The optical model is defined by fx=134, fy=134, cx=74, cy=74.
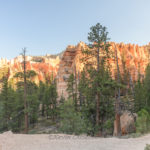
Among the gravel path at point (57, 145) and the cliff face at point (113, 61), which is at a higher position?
the cliff face at point (113, 61)

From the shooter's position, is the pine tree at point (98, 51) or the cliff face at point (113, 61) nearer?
the pine tree at point (98, 51)

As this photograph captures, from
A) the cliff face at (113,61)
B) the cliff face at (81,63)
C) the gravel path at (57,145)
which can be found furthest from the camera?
the cliff face at (113,61)

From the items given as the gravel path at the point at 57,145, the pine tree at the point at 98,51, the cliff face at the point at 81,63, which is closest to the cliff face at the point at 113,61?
the cliff face at the point at 81,63

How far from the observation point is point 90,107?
42.8 feet

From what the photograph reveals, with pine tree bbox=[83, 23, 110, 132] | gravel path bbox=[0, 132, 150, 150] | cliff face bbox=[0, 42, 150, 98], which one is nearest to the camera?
gravel path bbox=[0, 132, 150, 150]

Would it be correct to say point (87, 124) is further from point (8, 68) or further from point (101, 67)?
point (8, 68)

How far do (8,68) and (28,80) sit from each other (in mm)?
80345

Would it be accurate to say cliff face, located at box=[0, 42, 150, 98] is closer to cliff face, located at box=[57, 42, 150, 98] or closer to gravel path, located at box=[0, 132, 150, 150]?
cliff face, located at box=[57, 42, 150, 98]

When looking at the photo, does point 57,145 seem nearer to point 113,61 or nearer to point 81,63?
point 81,63

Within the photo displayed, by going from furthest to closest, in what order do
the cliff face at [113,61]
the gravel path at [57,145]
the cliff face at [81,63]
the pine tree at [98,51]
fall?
the cliff face at [113,61] → the cliff face at [81,63] → the pine tree at [98,51] → the gravel path at [57,145]

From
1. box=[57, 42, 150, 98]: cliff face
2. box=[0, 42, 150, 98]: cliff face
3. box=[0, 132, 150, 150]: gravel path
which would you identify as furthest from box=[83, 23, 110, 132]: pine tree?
box=[57, 42, 150, 98]: cliff face

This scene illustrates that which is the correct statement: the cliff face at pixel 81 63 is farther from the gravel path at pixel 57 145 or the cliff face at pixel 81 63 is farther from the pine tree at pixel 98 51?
the gravel path at pixel 57 145

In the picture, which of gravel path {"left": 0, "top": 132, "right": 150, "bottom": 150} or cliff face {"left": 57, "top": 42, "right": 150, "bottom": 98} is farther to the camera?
cliff face {"left": 57, "top": 42, "right": 150, "bottom": 98}

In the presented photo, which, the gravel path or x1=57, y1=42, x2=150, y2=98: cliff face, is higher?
x1=57, y1=42, x2=150, y2=98: cliff face
